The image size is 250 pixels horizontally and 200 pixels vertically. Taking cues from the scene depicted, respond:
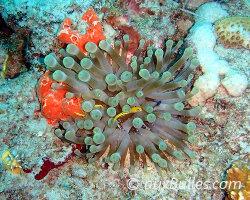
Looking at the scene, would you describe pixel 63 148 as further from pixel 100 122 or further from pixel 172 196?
pixel 172 196

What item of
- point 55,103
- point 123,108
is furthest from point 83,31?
point 123,108

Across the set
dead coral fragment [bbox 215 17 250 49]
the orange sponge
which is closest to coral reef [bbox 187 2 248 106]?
dead coral fragment [bbox 215 17 250 49]

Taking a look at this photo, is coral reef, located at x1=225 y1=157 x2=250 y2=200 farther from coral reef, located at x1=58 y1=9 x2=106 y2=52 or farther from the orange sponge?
coral reef, located at x1=58 y1=9 x2=106 y2=52

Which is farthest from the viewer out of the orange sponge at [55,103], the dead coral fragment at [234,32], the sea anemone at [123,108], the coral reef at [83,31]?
the dead coral fragment at [234,32]

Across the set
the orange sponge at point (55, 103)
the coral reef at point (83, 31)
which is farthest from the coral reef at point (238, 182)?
the coral reef at point (83, 31)

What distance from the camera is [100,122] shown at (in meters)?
3.01

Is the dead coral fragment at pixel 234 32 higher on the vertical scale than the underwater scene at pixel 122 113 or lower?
higher

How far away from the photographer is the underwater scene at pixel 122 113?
2.91 metres

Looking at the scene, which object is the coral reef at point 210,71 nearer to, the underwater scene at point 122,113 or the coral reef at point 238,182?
the underwater scene at point 122,113

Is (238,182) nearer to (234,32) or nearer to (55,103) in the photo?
(234,32)

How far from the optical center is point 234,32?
3.42 meters

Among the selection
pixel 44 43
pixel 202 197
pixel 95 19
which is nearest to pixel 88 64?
pixel 95 19

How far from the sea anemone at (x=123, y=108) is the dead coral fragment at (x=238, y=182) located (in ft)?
1.74

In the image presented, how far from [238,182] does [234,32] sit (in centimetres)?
210
